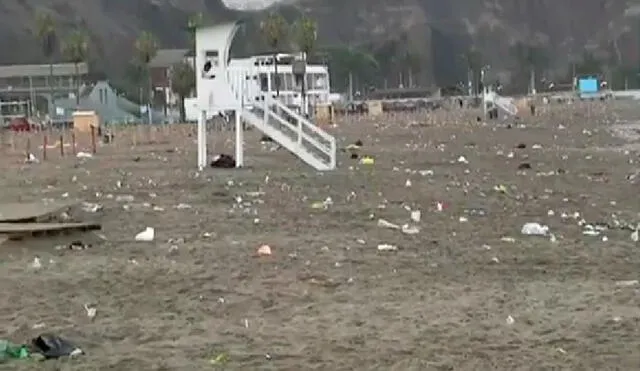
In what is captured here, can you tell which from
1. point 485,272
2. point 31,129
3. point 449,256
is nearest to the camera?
point 485,272

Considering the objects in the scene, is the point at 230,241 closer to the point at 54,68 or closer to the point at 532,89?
the point at 54,68

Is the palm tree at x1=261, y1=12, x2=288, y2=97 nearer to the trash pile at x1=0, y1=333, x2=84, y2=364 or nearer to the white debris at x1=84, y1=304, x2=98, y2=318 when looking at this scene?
the white debris at x1=84, y1=304, x2=98, y2=318

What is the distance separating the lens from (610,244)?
581 inches

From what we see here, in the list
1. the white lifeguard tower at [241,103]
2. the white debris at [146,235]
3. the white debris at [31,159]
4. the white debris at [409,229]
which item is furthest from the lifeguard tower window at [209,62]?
the white debris at [409,229]

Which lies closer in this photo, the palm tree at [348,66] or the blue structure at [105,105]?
the blue structure at [105,105]

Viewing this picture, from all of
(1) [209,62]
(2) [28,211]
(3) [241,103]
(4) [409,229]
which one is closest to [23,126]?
(1) [209,62]

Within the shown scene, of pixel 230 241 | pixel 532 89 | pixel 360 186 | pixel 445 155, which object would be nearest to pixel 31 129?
pixel 445 155

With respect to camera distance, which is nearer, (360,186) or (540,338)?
(540,338)

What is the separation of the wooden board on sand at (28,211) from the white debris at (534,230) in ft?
21.0

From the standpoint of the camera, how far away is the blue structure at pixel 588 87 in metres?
162

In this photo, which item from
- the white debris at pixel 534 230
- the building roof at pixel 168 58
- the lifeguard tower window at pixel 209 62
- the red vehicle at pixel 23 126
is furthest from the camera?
the building roof at pixel 168 58

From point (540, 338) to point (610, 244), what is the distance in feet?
18.7

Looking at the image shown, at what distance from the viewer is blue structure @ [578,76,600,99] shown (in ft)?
531

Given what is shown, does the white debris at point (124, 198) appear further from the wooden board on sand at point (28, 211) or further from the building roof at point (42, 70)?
the building roof at point (42, 70)
